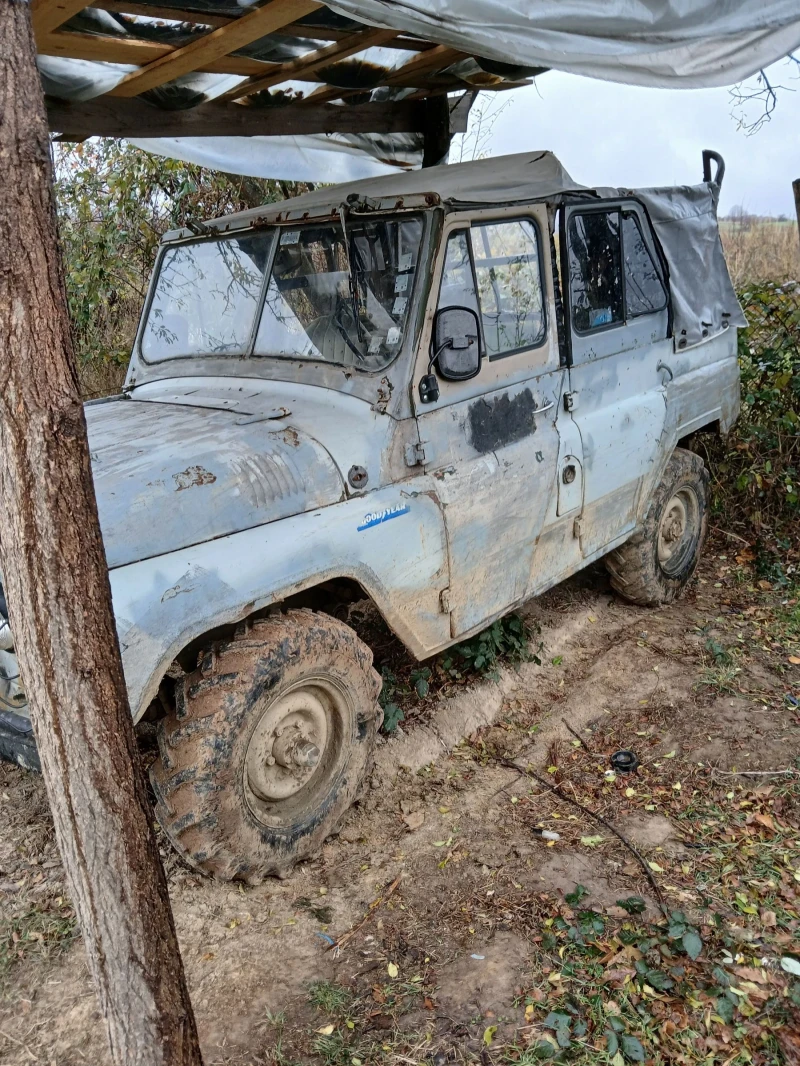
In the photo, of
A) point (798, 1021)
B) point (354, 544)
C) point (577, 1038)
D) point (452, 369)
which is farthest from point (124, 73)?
point (798, 1021)

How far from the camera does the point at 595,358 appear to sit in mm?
4477

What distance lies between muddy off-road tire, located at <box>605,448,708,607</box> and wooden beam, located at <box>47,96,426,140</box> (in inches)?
112

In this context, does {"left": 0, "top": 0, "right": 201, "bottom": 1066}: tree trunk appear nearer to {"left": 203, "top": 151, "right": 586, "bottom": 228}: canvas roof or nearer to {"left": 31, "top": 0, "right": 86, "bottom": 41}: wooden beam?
{"left": 31, "top": 0, "right": 86, "bottom": 41}: wooden beam

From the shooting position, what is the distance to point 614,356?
4621mm

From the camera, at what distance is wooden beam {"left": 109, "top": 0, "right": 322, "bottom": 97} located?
314 centimetres

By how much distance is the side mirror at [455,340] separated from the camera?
139 inches

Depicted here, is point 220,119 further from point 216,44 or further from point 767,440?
point 767,440

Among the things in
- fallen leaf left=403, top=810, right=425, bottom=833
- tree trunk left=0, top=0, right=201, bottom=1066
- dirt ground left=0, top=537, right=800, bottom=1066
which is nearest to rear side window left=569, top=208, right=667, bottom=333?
dirt ground left=0, top=537, right=800, bottom=1066

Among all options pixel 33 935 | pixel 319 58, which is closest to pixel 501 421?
pixel 319 58

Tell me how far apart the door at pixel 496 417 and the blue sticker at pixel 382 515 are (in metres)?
0.21

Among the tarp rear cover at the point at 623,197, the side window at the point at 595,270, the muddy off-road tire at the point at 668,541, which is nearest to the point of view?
the tarp rear cover at the point at 623,197

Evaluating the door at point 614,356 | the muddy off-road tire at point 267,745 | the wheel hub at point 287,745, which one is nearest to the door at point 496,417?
the door at point 614,356

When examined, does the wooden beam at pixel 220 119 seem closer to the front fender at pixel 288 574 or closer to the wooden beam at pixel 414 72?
the wooden beam at pixel 414 72

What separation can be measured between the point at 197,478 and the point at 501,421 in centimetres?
148
